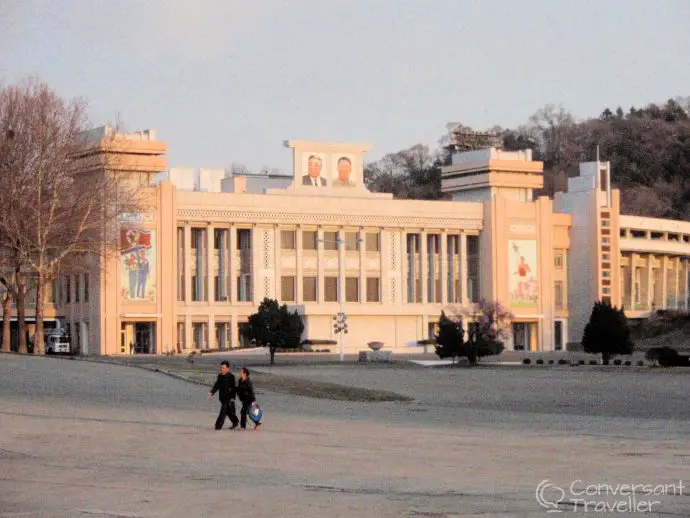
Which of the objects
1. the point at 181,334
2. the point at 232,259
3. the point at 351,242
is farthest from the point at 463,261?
the point at 181,334

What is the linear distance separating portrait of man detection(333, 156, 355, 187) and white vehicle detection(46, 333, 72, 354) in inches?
1115

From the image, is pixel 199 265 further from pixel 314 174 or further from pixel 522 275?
pixel 522 275

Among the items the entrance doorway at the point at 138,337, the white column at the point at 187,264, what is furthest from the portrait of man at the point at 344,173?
the entrance doorway at the point at 138,337

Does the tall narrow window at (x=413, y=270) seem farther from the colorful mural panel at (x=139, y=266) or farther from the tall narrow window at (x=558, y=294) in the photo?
the colorful mural panel at (x=139, y=266)

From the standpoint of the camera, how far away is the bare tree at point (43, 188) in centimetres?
8325

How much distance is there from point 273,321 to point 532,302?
1767 inches

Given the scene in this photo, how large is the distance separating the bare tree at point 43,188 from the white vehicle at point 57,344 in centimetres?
2131

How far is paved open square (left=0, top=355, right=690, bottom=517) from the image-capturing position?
64.9 feet

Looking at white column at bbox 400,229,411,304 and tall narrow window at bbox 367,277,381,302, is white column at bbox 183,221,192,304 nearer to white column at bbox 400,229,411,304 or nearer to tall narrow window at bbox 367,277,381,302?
tall narrow window at bbox 367,277,381,302

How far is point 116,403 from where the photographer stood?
1670 inches

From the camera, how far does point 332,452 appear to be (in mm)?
27422

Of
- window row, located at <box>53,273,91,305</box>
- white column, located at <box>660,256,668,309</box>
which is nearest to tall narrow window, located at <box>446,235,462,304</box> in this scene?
white column, located at <box>660,256,668,309</box>

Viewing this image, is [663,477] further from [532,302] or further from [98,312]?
[532,302]

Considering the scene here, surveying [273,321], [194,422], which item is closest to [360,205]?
[273,321]
